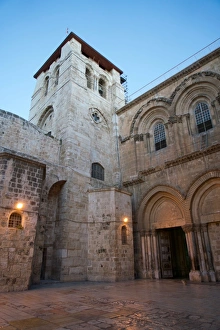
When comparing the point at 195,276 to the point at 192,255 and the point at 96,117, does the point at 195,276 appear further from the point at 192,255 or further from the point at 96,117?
the point at 96,117

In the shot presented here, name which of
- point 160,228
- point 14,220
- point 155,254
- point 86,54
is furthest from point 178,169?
point 86,54

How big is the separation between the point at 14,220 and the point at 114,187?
5.57m

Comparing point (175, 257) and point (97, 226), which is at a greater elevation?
point (97, 226)

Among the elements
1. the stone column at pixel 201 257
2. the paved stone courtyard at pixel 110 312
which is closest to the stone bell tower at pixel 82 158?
the stone column at pixel 201 257

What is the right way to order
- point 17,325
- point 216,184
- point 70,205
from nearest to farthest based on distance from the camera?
point 17,325 → point 216,184 → point 70,205

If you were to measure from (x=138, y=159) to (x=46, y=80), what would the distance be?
12.5 metres

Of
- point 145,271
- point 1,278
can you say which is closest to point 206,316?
point 1,278

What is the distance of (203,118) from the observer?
42.1 ft

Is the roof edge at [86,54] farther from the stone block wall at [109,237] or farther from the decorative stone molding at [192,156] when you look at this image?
the stone block wall at [109,237]

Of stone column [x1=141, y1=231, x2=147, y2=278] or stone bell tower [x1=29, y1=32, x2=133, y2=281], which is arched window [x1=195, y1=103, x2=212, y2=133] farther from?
stone column [x1=141, y1=231, x2=147, y2=278]

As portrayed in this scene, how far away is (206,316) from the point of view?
441 centimetres

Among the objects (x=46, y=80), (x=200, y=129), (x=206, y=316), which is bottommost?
(x=206, y=316)

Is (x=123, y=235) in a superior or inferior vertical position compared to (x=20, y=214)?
inferior

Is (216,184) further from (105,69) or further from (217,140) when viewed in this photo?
(105,69)
